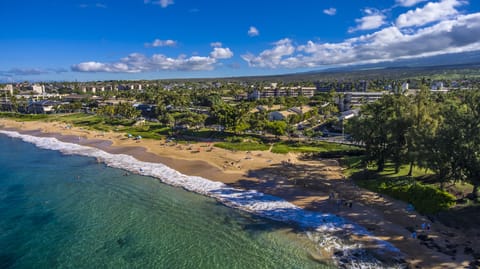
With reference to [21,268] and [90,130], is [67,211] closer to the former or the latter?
[21,268]

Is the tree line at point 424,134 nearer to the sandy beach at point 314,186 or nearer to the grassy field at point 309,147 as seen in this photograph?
the sandy beach at point 314,186

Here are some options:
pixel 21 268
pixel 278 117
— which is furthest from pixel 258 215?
pixel 278 117

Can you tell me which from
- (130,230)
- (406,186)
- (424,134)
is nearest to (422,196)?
(406,186)

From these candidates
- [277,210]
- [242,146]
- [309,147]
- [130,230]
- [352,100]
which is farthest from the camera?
[352,100]

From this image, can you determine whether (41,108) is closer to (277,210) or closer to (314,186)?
(314,186)

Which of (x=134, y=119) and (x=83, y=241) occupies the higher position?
(x=134, y=119)
